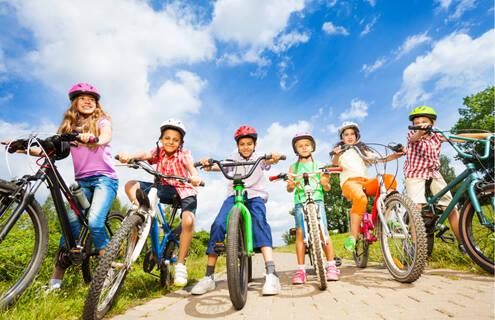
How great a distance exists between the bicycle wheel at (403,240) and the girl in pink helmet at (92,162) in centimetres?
344

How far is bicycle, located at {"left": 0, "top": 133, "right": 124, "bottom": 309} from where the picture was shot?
2.26 metres

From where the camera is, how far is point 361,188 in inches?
168

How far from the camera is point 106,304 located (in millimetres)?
2326

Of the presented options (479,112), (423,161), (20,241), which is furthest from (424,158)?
(479,112)

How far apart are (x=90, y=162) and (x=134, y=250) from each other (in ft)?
4.55

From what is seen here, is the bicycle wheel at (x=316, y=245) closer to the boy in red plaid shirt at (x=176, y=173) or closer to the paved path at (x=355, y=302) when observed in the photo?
the paved path at (x=355, y=302)

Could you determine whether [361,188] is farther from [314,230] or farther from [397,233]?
[314,230]

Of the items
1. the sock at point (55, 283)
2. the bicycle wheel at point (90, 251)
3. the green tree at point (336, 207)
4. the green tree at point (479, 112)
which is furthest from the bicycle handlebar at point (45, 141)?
the green tree at point (336, 207)

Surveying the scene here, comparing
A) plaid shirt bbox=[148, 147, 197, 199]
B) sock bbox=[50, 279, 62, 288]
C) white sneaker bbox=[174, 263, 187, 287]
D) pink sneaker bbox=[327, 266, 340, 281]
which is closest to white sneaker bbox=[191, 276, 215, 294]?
white sneaker bbox=[174, 263, 187, 287]

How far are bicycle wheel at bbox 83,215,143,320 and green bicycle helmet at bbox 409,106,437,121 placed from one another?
14.7ft

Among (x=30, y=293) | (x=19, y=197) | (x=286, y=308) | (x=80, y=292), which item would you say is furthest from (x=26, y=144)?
(x=286, y=308)

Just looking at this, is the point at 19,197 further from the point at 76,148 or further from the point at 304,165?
the point at 304,165

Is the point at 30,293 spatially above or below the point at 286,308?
above

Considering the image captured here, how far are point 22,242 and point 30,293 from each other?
524 millimetres
